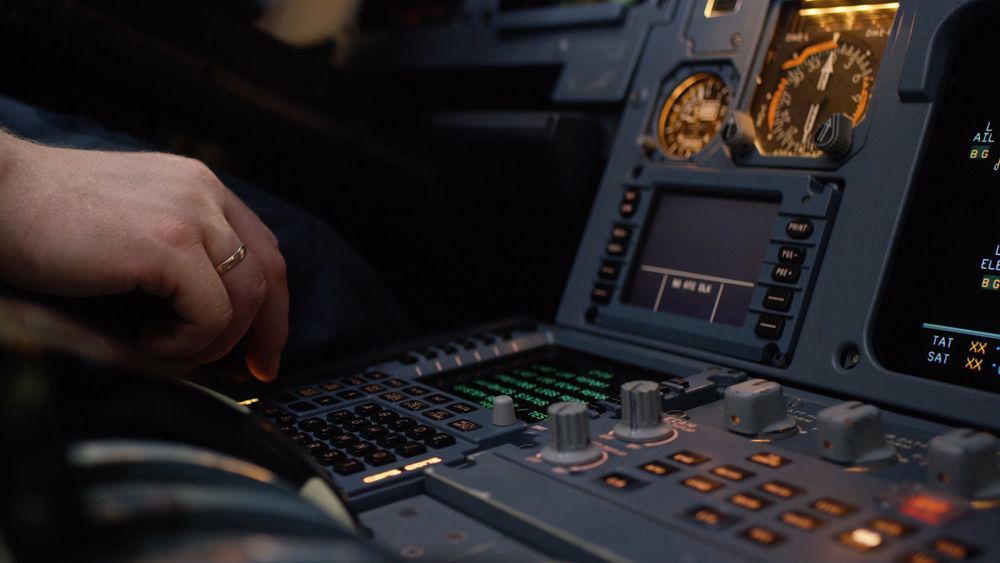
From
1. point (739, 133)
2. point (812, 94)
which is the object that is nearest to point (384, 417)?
point (739, 133)

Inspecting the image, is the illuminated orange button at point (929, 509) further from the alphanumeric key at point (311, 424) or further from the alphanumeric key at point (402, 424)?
the alphanumeric key at point (311, 424)

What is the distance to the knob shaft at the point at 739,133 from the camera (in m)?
1.36

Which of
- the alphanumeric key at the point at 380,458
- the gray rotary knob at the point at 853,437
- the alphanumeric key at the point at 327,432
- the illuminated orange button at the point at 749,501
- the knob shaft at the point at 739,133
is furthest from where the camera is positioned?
the knob shaft at the point at 739,133

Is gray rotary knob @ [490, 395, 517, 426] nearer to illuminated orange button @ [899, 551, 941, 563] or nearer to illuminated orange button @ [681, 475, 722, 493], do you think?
illuminated orange button @ [681, 475, 722, 493]

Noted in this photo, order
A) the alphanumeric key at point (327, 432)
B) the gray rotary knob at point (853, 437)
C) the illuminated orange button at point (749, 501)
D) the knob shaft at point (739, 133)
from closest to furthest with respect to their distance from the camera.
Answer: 1. the illuminated orange button at point (749, 501)
2. the gray rotary knob at point (853, 437)
3. the alphanumeric key at point (327, 432)
4. the knob shaft at point (739, 133)

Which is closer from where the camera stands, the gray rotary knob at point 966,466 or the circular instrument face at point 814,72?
the gray rotary knob at point 966,466

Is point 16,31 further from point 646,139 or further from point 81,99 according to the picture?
point 646,139

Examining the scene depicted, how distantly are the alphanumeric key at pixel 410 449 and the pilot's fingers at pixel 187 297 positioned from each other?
29cm

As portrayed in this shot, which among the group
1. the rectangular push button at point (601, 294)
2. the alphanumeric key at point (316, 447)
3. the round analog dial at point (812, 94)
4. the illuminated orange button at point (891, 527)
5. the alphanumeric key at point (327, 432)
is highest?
the round analog dial at point (812, 94)

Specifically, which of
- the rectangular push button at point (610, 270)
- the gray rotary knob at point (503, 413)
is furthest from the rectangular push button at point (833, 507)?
the rectangular push button at point (610, 270)

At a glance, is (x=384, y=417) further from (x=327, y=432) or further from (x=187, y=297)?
(x=187, y=297)

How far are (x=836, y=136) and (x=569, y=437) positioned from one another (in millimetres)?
617

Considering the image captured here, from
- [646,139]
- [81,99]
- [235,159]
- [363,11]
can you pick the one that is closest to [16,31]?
[81,99]

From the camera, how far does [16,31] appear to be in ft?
6.09
